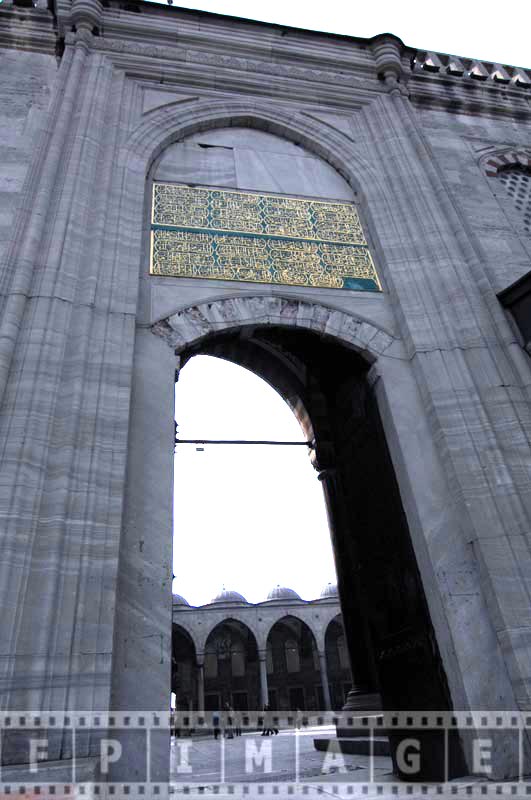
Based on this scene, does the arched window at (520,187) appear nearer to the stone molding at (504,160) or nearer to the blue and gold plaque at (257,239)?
the stone molding at (504,160)

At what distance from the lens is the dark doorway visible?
3701mm

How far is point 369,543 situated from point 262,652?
24.3 metres

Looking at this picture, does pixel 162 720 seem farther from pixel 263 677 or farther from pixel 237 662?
pixel 237 662

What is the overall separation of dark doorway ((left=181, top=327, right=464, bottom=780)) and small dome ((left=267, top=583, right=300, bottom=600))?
23.5 meters

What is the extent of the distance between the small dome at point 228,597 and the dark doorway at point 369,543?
22819mm

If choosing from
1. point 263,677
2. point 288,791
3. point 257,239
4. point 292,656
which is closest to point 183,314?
point 257,239

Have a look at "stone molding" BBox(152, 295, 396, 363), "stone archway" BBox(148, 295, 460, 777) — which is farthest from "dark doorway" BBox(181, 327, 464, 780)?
"stone molding" BBox(152, 295, 396, 363)

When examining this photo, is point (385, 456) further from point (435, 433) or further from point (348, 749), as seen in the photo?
point (348, 749)

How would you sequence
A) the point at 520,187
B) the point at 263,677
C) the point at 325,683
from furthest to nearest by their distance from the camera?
the point at 325,683 < the point at 263,677 < the point at 520,187

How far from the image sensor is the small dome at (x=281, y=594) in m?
28.9

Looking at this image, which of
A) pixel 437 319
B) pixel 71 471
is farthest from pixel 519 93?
pixel 71 471

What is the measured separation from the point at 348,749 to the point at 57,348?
5538 mm

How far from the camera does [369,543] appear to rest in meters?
4.64

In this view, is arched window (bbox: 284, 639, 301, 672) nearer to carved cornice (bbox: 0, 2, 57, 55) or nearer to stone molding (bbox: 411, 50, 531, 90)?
stone molding (bbox: 411, 50, 531, 90)
